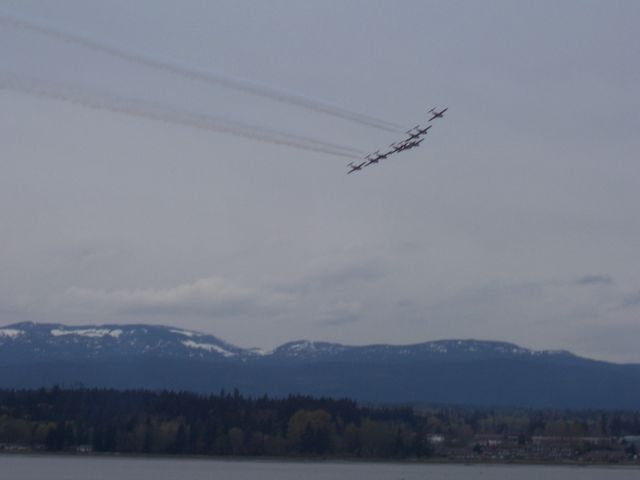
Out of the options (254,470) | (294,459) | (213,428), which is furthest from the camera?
(213,428)

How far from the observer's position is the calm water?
107 metres

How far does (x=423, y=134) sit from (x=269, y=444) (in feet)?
298

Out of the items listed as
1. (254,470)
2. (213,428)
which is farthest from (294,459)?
(254,470)

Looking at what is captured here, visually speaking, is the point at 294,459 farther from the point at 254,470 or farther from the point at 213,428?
the point at 254,470

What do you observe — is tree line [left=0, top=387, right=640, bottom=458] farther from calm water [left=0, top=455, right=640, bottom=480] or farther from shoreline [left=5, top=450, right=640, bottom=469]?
calm water [left=0, top=455, right=640, bottom=480]

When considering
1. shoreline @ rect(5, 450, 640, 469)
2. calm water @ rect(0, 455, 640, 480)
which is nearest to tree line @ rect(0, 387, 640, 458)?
shoreline @ rect(5, 450, 640, 469)

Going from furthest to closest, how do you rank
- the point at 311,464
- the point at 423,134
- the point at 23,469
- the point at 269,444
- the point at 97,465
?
the point at 269,444 < the point at 311,464 < the point at 97,465 < the point at 23,469 < the point at 423,134

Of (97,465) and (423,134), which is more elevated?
(423,134)

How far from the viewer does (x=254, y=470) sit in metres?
122

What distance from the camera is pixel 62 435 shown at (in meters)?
146

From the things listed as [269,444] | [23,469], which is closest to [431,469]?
[269,444]

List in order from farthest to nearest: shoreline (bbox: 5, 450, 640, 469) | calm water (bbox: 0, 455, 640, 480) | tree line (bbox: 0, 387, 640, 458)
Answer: tree line (bbox: 0, 387, 640, 458)
shoreline (bbox: 5, 450, 640, 469)
calm water (bbox: 0, 455, 640, 480)

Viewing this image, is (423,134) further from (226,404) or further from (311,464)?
(226,404)

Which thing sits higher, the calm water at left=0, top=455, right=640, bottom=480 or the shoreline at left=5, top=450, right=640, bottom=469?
the shoreline at left=5, top=450, right=640, bottom=469
